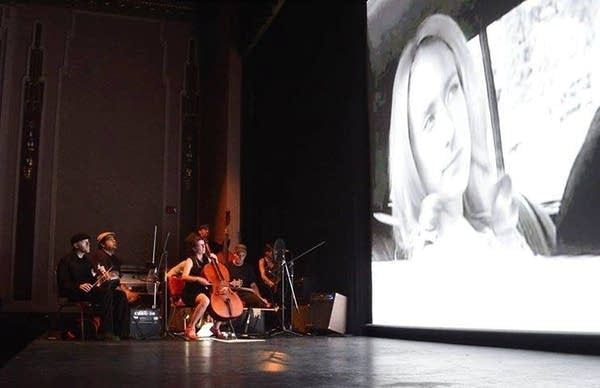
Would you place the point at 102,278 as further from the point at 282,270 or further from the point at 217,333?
the point at 282,270

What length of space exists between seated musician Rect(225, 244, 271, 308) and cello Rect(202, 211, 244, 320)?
0.44 metres

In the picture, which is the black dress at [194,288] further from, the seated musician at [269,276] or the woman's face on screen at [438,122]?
the woman's face on screen at [438,122]

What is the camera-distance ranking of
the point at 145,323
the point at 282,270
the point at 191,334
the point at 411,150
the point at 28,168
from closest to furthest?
1. the point at 411,150
2. the point at 191,334
3. the point at 145,323
4. the point at 282,270
5. the point at 28,168

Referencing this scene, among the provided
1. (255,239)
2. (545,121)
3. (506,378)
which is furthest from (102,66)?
(506,378)

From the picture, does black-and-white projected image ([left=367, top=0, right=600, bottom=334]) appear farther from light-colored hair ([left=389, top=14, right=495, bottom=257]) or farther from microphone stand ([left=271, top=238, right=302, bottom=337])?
microphone stand ([left=271, top=238, right=302, bottom=337])

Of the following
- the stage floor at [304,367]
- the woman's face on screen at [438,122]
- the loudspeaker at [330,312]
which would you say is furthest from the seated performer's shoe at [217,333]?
the woman's face on screen at [438,122]

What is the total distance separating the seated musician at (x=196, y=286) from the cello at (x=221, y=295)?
59 millimetres

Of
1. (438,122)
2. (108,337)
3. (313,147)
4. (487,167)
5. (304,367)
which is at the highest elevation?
(313,147)

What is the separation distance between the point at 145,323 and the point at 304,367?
11.2 ft

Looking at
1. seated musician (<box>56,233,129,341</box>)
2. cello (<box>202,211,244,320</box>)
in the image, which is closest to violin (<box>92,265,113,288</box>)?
seated musician (<box>56,233,129,341</box>)

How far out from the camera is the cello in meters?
5.68

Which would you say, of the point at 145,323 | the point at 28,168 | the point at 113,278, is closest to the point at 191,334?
the point at 145,323

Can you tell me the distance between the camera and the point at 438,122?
4914 millimetres

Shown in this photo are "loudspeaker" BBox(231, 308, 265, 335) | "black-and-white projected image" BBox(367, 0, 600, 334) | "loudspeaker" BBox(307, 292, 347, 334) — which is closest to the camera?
"black-and-white projected image" BBox(367, 0, 600, 334)
